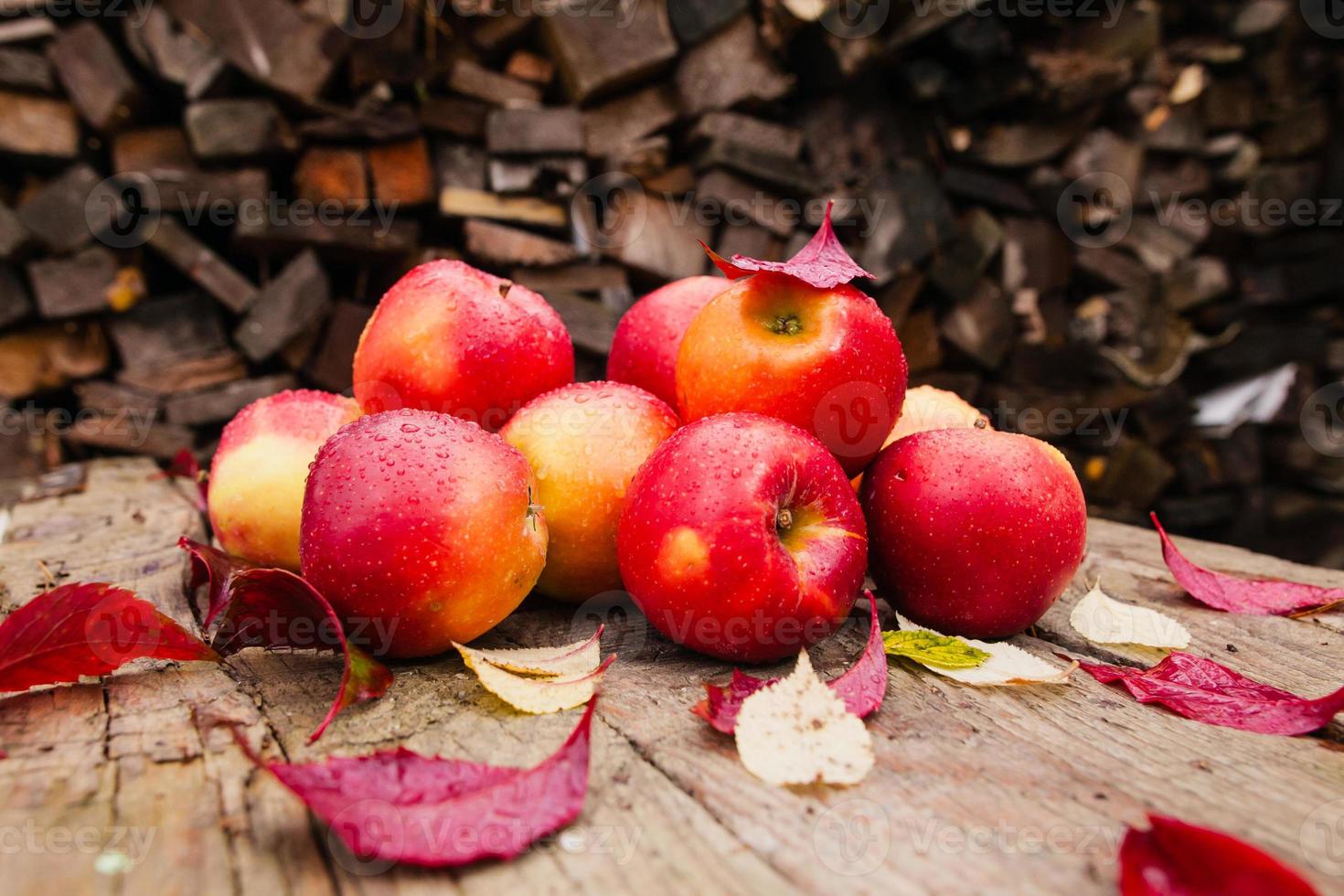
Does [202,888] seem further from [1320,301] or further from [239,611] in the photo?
[1320,301]

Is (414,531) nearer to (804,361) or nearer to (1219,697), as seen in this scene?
(804,361)

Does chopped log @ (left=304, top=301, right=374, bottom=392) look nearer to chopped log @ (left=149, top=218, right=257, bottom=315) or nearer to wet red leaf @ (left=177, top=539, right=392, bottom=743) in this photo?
chopped log @ (left=149, top=218, right=257, bottom=315)

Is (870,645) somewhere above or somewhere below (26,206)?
below

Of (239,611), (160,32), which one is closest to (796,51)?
(160,32)

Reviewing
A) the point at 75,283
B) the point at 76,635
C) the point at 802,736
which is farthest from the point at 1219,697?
the point at 75,283

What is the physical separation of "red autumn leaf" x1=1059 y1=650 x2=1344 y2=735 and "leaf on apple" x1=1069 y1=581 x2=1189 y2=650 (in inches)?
2.3

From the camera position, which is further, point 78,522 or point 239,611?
point 78,522

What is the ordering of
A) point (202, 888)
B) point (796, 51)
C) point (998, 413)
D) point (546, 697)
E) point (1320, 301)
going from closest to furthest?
point (202, 888) → point (546, 697) → point (796, 51) → point (998, 413) → point (1320, 301)

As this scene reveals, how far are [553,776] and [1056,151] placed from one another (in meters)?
3.48

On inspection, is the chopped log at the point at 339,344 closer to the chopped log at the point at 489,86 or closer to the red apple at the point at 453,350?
the chopped log at the point at 489,86

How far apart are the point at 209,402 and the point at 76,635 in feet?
6.82

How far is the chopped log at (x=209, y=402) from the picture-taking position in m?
2.69

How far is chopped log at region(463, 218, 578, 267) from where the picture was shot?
2.68m

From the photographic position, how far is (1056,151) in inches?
133
